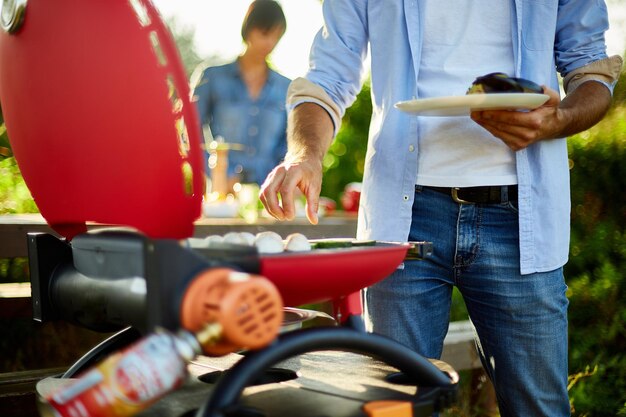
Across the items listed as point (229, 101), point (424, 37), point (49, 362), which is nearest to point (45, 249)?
point (424, 37)

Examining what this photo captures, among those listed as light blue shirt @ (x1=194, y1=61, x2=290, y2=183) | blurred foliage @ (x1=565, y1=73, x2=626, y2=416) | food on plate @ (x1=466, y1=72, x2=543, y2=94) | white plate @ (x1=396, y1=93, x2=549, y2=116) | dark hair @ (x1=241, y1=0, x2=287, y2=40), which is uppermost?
dark hair @ (x1=241, y1=0, x2=287, y2=40)

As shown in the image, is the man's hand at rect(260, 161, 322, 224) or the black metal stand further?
the man's hand at rect(260, 161, 322, 224)

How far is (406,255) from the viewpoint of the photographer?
933mm

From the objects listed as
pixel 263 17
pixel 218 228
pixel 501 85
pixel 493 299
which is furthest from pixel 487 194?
pixel 263 17

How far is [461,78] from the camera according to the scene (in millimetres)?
1442

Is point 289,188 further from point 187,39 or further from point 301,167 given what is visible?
point 187,39

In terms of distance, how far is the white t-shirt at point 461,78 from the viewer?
1.42m

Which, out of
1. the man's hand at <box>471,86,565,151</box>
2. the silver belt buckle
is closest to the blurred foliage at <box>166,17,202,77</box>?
the silver belt buckle

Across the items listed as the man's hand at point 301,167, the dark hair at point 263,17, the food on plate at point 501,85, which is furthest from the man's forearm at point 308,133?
the dark hair at point 263,17

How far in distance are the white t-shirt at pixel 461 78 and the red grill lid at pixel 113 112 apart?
70 centimetres

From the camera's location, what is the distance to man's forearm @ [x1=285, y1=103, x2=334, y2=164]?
1257 mm

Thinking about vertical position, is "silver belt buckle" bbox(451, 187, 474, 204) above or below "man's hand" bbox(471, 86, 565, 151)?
below

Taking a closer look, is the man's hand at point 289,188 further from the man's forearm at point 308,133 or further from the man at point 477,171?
the man at point 477,171

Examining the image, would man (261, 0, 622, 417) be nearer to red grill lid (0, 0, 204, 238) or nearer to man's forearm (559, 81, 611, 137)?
man's forearm (559, 81, 611, 137)
